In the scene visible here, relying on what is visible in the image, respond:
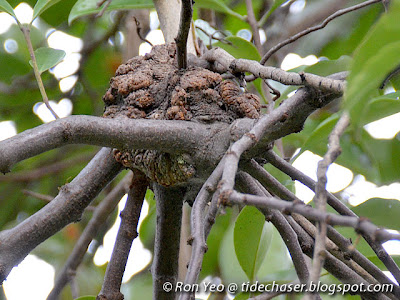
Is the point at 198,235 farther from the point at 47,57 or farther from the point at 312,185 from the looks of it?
the point at 47,57

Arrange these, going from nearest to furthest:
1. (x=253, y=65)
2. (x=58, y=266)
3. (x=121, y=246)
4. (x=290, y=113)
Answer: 1. (x=290, y=113)
2. (x=253, y=65)
3. (x=121, y=246)
4. (x=58, y=266)

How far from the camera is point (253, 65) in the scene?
0.73 meters

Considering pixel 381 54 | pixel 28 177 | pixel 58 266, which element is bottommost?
pixel 381 54

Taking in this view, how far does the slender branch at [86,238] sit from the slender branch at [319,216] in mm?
884

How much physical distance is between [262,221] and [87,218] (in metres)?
1.08

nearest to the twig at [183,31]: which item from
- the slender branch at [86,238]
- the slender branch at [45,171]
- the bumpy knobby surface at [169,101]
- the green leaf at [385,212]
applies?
the bumpy knobby surface at [169,101]

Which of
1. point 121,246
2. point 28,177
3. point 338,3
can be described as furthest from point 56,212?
point 338,3

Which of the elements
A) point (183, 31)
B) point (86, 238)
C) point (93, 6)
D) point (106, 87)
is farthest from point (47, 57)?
point (106, 87)

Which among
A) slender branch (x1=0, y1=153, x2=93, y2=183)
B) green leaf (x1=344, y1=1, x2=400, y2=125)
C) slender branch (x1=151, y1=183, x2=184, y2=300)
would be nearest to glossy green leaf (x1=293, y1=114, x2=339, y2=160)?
slender branch (x1=151, y1=183, x2=184, y2=300)

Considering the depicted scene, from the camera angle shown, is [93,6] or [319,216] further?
[93,6]

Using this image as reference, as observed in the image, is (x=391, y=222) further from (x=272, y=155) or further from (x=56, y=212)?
(x=56, y=212)

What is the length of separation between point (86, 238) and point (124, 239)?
52cm

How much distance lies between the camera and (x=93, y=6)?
112cm

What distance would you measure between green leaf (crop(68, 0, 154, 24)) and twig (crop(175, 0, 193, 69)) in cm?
36
